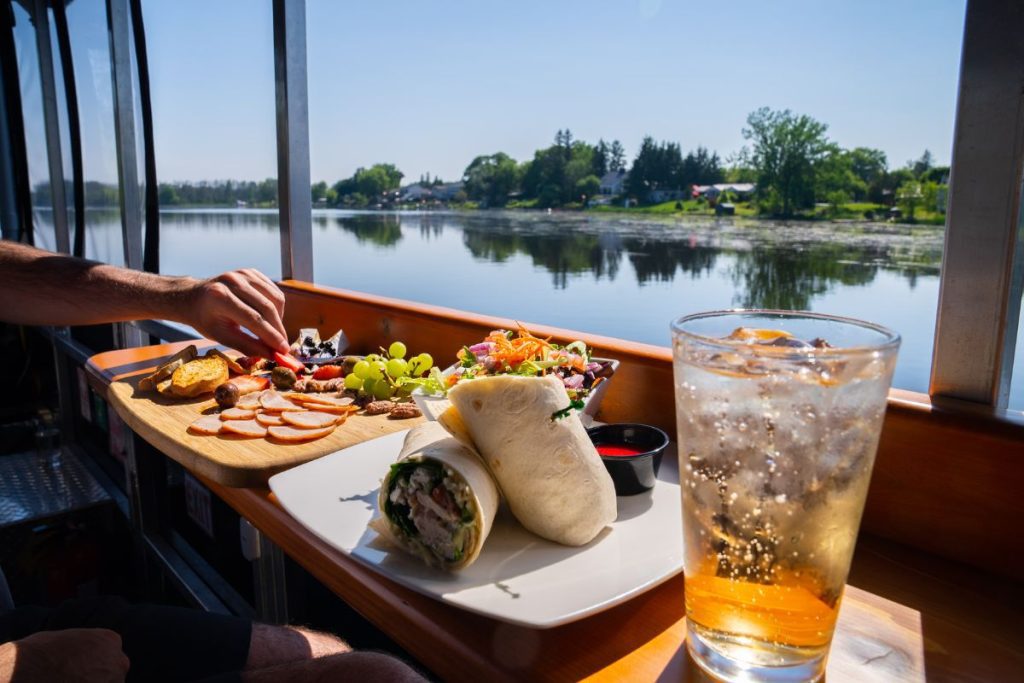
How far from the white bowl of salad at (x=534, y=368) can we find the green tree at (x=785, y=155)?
769 millimetres

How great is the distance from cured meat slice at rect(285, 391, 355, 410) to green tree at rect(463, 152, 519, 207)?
118 cm

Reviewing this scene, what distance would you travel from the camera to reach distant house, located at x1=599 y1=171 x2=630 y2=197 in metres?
2.08

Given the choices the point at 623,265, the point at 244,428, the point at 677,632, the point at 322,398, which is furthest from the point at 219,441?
the point at 623,265

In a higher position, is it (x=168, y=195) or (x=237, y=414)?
(x=168, y=195)

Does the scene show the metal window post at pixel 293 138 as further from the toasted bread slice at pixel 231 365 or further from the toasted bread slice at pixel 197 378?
the toasted bread slice at pixel 197 378

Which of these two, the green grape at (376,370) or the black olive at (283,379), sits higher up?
the green grape at (376,370)

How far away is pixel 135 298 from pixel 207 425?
2.42ft

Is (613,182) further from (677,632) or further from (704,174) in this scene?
(677,632)

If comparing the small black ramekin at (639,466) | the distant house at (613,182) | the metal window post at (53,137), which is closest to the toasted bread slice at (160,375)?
the small black ramekin at (639,466)

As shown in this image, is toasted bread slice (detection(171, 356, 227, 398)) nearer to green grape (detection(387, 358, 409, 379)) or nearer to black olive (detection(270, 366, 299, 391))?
black olive (detection(270, 366, 299, 391))

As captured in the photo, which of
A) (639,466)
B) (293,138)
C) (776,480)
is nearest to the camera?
(776,480)

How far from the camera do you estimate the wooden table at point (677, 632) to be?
2.07ft

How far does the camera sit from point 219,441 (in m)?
1.28

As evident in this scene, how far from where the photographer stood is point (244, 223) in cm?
336
